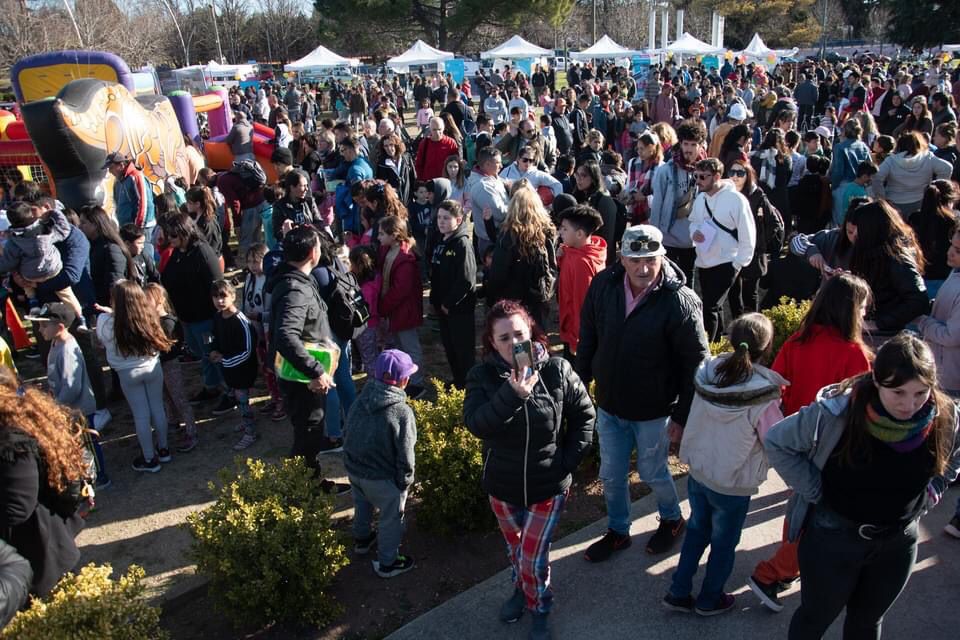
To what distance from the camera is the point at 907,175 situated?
24.3 ft

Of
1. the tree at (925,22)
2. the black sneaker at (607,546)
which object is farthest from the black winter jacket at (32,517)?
the tree at (925,22)

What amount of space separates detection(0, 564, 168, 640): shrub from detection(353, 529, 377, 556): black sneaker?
1237 mm

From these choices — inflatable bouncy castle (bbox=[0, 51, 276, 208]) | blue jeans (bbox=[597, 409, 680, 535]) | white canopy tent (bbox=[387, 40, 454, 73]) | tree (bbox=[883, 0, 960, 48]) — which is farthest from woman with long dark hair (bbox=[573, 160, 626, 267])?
tree (bbox=[883, 0, 960, 48])

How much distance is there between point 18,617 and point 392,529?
171 cm

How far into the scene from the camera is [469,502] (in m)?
4.32

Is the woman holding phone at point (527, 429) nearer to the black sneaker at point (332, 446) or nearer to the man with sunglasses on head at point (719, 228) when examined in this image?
the black sneaker at point (332, 446)

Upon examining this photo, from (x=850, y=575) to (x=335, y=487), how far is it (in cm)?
318

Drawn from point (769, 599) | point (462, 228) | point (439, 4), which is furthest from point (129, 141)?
point (439, 4)

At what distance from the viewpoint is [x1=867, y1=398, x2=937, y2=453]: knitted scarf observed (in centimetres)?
252

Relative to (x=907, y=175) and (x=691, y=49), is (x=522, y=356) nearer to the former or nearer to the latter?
(x=907, y=175)

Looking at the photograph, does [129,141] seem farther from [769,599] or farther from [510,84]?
[510,84]

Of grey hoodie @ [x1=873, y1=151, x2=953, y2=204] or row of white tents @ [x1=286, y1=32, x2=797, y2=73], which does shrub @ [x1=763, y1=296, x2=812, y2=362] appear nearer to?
grey hoodie @ [x1=873, y1=151, x2=953, y2=204]

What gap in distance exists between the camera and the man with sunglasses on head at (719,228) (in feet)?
18.1

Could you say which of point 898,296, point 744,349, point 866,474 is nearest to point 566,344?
point 898,296
